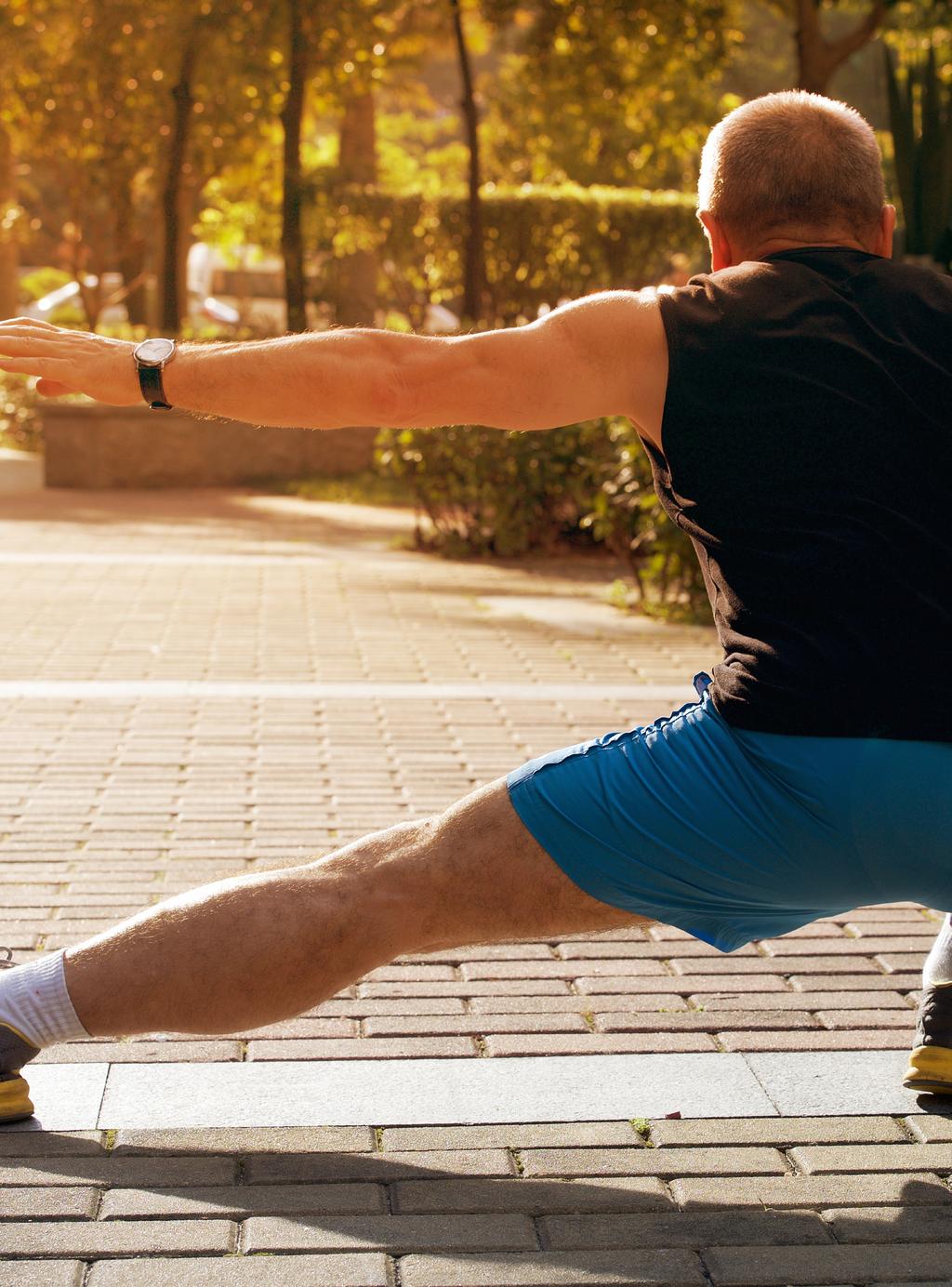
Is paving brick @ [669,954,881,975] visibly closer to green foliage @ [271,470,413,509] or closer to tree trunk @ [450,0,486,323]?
green foliage @ [271,470,413,509]

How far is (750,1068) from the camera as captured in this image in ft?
11.4

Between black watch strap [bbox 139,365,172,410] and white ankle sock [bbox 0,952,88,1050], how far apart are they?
0.93m

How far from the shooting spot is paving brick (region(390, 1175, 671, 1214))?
9.35 ft

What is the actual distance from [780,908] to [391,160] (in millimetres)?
31939

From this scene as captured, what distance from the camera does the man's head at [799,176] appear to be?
2816 mm

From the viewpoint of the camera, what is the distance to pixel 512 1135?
10.3ft

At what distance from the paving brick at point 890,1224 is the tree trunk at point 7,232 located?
83.1 ft

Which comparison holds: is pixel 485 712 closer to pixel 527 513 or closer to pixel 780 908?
pixel 780 908

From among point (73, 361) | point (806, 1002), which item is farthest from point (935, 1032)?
point (73, 361)

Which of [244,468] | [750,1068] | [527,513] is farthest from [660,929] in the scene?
[244,468]

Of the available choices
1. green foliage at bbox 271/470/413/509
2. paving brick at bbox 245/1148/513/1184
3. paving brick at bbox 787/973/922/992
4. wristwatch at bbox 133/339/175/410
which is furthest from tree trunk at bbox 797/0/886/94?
paving brick at bbox 245/1148/513/1184

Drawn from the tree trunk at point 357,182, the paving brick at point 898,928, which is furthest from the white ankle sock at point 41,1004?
the tree trunk at point 357,182

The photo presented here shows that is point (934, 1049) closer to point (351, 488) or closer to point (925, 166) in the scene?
point (925, 166)

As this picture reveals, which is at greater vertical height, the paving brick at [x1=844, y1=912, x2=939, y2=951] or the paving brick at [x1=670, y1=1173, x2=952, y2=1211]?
the paving brick at [x1=670, y1=1173, x2=952, y2=1211]
